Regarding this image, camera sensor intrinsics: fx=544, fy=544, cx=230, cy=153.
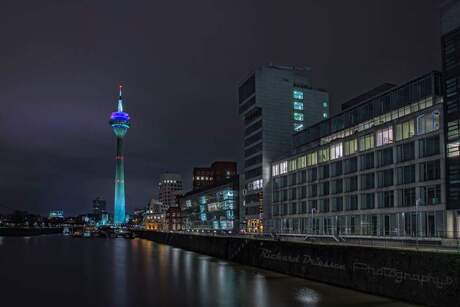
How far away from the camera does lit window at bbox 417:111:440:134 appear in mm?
71750

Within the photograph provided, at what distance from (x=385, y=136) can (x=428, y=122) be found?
1099 centimetres

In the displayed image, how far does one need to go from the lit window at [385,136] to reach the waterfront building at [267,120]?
55486 mm

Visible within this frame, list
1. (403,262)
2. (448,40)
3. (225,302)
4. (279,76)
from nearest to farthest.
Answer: (403,262), (225,302), (448,40), (279,76)

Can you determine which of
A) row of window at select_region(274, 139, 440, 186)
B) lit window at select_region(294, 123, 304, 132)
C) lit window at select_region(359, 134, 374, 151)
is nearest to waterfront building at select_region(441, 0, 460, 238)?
row of window at select_region(274, 139, 440, 186)

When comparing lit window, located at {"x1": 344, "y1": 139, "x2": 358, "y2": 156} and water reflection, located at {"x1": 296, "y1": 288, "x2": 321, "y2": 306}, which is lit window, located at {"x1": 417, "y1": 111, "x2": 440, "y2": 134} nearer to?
lit window, located at {"x1": 344, "y1": 139, "x2": 358, "y2": 156}

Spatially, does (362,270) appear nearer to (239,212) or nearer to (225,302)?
(225,302)

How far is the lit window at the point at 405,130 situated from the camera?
7750 cm

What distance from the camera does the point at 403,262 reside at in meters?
41.0

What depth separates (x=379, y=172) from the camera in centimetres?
8531

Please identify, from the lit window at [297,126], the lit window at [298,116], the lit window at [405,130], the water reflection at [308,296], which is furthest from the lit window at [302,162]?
the water reflection at [308,296]

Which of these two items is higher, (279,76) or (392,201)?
(279,76)

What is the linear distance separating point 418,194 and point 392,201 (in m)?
7.49

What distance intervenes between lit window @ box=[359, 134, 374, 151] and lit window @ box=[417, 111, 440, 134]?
1312cm

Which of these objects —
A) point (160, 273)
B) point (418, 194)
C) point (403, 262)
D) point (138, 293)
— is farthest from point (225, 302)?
point (418, 194)
